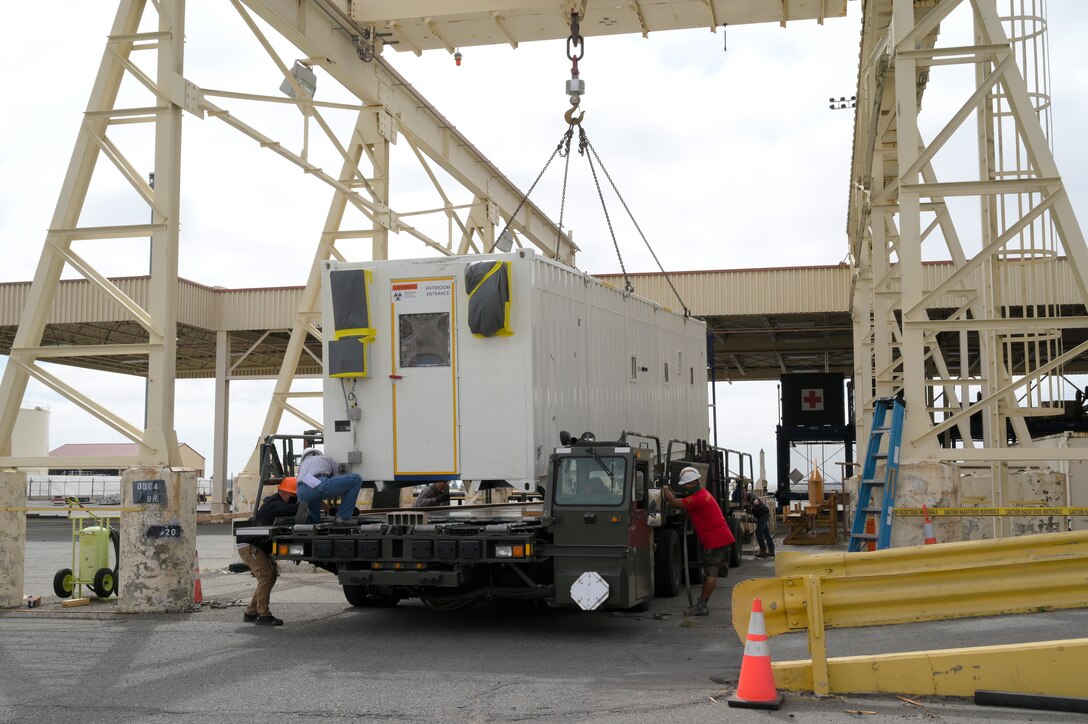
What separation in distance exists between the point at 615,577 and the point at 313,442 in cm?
544

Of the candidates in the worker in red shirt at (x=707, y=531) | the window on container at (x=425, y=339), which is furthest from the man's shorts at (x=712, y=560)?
the window on container at (x=425, y=339)

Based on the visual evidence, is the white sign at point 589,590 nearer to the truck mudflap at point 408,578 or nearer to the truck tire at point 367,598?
the truck mudflap at point 408,578

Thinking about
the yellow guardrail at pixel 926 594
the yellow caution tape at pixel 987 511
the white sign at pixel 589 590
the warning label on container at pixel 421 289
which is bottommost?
the white sign at pixel 589 590

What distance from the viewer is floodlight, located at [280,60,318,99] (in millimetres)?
15672

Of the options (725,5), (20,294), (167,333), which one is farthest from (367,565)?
(20,294)

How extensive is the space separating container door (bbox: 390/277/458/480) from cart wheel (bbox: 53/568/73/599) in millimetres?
5225

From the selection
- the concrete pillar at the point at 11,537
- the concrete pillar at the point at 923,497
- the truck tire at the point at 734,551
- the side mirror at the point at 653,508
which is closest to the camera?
the concrete pillar at the point at 923,497

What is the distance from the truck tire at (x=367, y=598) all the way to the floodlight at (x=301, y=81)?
7516mm

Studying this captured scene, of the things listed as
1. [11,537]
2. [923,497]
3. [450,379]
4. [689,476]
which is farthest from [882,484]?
[11,537]

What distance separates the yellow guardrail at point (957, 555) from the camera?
303 inches

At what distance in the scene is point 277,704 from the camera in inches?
300

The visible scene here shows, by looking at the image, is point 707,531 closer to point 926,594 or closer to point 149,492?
point 926,594

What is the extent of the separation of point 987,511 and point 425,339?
6.04 m

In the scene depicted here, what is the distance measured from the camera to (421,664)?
9.10m
